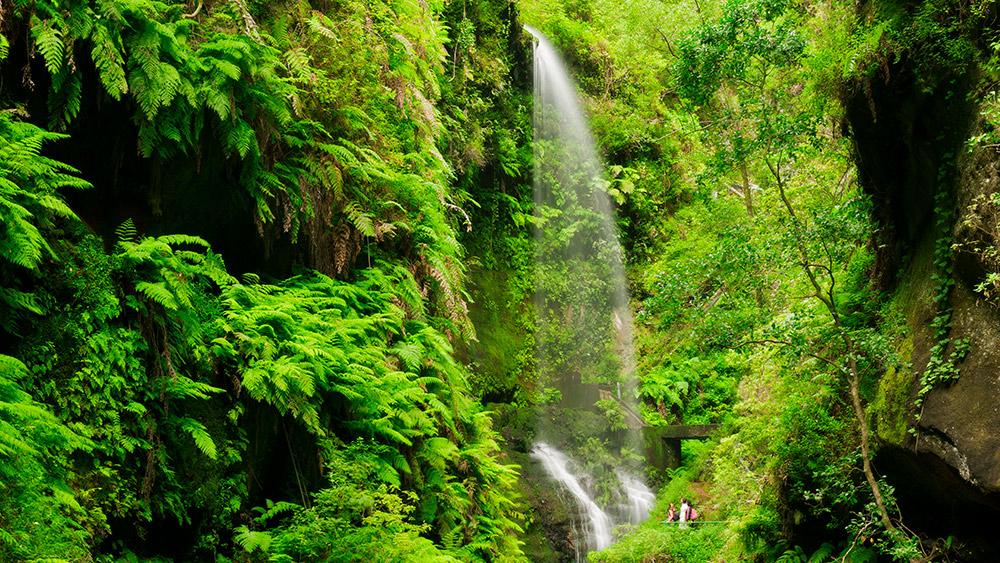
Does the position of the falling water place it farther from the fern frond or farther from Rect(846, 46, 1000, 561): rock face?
the fern frond

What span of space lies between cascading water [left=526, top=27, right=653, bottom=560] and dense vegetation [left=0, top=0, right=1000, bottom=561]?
270cm

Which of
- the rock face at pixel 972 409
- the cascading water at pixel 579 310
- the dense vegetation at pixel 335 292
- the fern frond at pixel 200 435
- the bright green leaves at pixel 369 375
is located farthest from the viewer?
the cascading water at pixel 579 310

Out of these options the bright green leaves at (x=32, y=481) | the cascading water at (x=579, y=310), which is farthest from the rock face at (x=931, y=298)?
the cascading water at (x=579, y=310)

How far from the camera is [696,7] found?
17.6 metres

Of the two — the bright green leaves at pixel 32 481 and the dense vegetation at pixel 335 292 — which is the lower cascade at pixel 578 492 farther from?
the bright green leaves at pixel 32 481

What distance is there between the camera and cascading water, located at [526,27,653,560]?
1491 centimetres

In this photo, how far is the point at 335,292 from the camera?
6.58 meters

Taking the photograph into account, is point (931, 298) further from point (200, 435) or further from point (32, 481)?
point (32, 481)

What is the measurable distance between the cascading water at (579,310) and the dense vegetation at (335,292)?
2696mm

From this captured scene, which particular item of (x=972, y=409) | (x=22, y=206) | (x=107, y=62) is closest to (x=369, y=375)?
(x=22, y=206)

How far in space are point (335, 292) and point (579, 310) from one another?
12059 millimetres

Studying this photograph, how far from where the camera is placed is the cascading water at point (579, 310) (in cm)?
1491

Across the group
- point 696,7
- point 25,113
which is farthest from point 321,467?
point 696,7

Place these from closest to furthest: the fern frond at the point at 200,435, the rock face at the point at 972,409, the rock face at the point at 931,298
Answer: the fern frond at the point at 200,435
the rock face at the point at 972,409
the rock face at the point at 931,298
